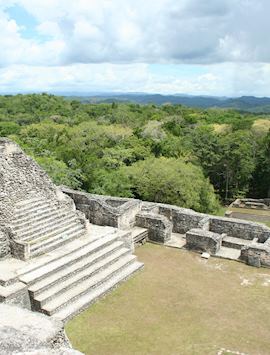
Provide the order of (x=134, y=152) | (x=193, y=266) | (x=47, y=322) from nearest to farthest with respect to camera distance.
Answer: (x=47, y=322), (x=193, y=266), (x=134, y=152)

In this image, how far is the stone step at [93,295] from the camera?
10289mm

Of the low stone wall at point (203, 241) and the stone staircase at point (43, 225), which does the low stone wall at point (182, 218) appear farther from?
the stone staircase at point (43, 225)

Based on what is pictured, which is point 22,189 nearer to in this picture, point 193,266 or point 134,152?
point 193,266

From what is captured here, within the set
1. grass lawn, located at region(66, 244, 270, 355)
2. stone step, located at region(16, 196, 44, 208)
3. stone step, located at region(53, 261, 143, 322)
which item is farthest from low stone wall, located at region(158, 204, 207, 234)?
stone step, located at region(16, 196, 44, 208)

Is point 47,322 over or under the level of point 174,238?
over

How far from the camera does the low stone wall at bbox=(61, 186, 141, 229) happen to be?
15320 millimetres

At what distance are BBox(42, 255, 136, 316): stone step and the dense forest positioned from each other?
969 centimetres

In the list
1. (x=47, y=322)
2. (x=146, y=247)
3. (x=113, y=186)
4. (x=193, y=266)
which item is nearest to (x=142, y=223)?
(x=146, y=247)

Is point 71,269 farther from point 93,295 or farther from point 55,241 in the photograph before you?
point 55,241

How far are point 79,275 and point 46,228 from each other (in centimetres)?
228

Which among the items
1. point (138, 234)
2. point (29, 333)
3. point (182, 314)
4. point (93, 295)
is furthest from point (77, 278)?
point (138, 234)

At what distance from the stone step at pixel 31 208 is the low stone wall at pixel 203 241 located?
5.13 m

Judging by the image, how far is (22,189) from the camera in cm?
1376

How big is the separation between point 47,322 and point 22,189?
6373 millimetres
